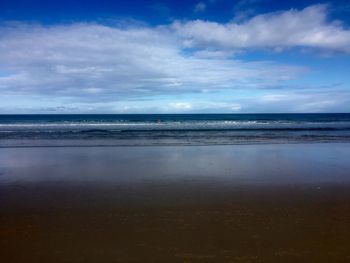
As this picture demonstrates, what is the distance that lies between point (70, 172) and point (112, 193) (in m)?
3.40

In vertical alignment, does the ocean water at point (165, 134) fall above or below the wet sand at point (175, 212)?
above

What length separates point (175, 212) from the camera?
21.3 feet

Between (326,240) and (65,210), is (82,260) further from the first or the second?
(326,240)

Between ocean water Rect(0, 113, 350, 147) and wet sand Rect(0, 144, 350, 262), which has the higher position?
ocean water Rect(0, 113, 350, 147)

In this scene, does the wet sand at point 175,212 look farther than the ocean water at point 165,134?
No

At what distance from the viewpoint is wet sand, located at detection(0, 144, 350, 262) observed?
4.83m

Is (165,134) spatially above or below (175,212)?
above

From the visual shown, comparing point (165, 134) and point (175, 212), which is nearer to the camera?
point (175, 212)

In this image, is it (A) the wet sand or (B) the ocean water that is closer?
(A) the wet sand

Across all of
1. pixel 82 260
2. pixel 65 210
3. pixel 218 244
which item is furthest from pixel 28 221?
pixel 218 244

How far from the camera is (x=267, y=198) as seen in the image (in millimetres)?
7512

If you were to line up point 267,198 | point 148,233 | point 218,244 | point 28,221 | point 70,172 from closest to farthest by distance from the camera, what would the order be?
point 218,244 < point 148,233 < point 28,221 < point 267,198 < point 70,172

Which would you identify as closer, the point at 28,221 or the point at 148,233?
the point at 148,233

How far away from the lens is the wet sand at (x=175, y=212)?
190 inches
